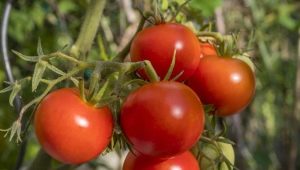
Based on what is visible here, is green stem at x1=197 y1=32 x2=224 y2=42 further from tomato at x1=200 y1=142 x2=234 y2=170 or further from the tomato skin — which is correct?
tomato at x1=200 y1=142 x2=234 y2=170

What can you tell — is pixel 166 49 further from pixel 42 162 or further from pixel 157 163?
pixel 42 162

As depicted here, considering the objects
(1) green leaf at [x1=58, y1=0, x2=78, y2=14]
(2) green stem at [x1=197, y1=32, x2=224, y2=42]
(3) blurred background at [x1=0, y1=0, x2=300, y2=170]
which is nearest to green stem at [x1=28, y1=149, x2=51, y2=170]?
(3) blurred background at [x1=0, y1=0, x2=300, y2=170]

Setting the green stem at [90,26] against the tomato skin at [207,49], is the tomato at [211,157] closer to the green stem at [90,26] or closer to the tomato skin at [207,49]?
the tomato skin at [207,49]

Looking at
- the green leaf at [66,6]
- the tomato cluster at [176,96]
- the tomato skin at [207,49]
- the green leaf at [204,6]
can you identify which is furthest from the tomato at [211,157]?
the green leaf at [66,6]

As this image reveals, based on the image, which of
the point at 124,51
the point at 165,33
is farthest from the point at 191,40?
the point at 124,51

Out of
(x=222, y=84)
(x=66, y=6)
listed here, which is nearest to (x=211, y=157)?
(x=222, y=84)
